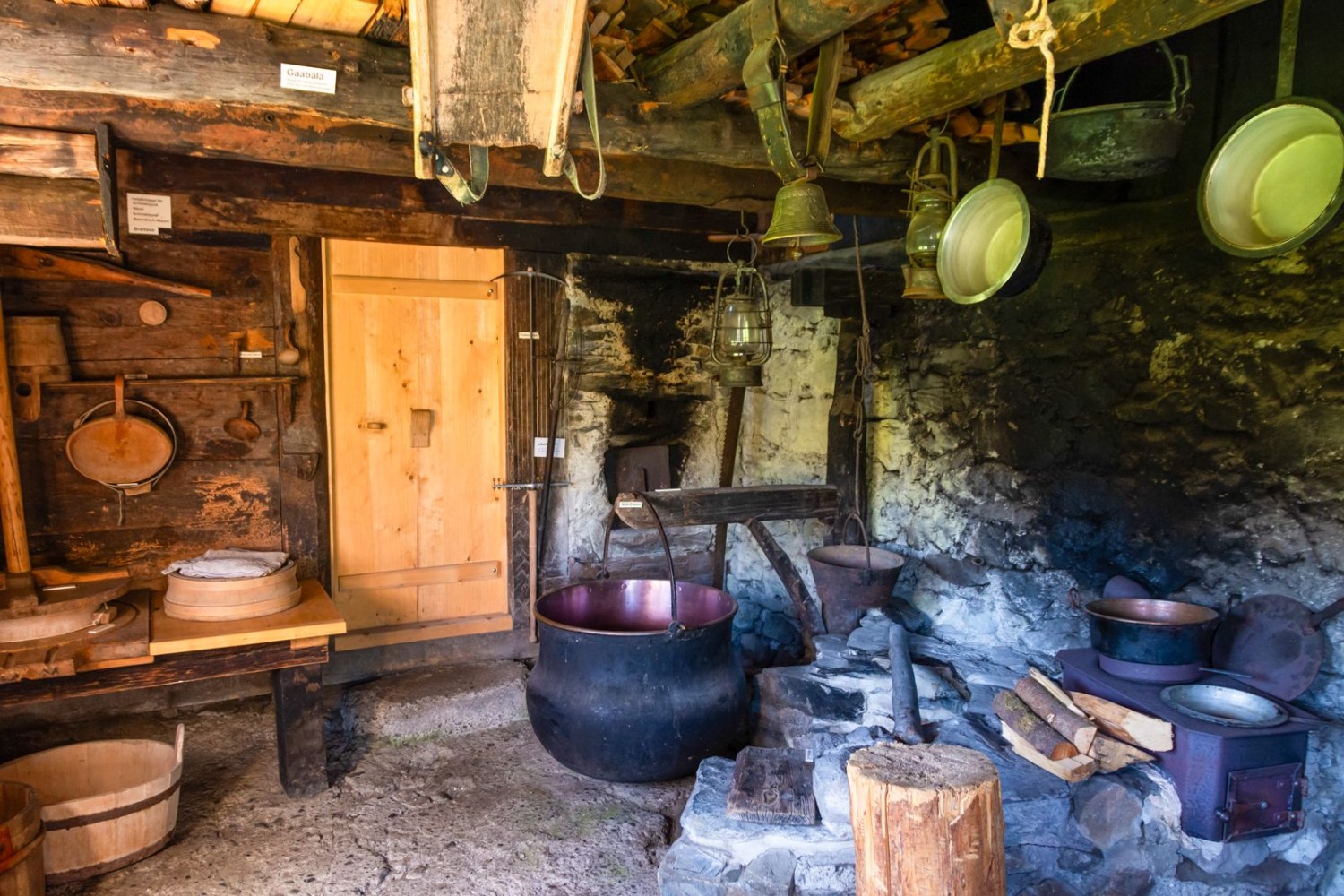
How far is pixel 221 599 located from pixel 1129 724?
3.07 metres

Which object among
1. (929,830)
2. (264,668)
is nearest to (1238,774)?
(929,830)

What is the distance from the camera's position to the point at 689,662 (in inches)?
121

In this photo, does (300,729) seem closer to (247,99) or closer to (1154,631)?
(247,99)

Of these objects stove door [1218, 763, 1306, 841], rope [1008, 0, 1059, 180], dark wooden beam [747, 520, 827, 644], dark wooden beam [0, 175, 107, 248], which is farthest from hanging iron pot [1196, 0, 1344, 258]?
dark wooden beam [0, 175, 107, 248]

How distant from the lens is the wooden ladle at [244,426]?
145 inches

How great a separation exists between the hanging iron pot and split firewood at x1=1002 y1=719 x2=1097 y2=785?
56.3 inches

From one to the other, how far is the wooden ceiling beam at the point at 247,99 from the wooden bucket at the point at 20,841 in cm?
183

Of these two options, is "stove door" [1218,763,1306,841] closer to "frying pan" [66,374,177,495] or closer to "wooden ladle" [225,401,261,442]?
"wooden ladle" [225,401,261,442]

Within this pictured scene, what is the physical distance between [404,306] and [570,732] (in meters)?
2.14

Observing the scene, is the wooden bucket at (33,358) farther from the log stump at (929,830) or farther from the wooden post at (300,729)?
the log stump at (929,830)

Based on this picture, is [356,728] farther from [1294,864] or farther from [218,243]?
[1294,864]

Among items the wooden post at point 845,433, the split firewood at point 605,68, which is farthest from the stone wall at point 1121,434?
the split firewood at point 605,68

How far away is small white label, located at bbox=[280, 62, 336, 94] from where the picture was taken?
2035mm

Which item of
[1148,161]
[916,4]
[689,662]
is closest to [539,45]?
[916,4]
